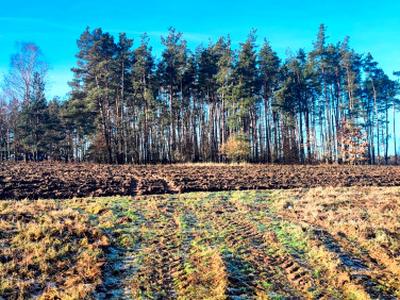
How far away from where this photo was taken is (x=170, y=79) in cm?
3177

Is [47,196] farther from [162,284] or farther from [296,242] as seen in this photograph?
[296,242]

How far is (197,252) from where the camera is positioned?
5.45 metres

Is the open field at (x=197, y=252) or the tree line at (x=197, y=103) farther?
the tree line at (x=197, y=103)

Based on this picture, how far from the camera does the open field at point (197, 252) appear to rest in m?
4.21

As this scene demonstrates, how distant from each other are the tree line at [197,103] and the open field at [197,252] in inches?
819

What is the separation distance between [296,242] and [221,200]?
4.28 metres

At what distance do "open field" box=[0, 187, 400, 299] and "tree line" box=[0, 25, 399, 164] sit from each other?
20.8 metres

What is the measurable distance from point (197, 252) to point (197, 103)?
1383 inches

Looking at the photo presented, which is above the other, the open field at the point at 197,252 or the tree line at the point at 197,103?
the tree line at the point at 197,103

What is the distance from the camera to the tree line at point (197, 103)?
2973 centimetres

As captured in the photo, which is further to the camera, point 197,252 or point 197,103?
point 197,103

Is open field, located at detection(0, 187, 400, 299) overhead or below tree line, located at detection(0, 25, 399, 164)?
below

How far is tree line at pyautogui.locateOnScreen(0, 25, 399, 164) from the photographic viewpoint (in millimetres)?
29734

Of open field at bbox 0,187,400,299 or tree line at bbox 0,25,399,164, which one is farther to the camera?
tree line at bbox 0,25,399,164
